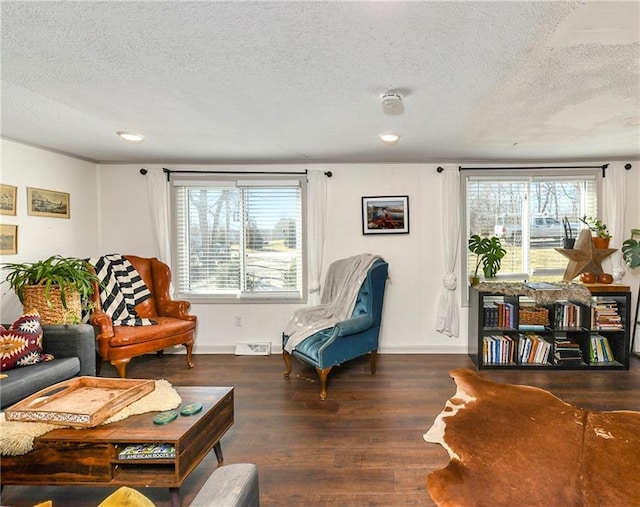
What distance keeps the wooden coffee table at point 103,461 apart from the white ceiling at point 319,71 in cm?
176

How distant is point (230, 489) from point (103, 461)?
0.97m

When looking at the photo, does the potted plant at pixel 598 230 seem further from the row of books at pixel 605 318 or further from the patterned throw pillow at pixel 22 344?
the patterned throw pillow at pixel 22 344

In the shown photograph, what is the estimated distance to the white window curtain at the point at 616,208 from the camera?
3.89 m

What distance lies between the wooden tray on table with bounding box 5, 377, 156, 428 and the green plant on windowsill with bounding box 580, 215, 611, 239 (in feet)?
14.5

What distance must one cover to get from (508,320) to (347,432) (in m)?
2.16

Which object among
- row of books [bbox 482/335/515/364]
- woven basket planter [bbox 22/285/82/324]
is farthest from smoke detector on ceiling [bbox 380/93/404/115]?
woven basket planter [bbox 22/285/82/324]

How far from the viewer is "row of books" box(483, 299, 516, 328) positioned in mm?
3594

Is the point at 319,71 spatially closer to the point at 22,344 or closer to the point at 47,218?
the point at 22,344

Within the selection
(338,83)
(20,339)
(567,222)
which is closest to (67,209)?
(20,339)

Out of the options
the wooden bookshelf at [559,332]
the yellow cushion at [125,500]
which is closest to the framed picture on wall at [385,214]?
the wooden bookshelf at [559,332]

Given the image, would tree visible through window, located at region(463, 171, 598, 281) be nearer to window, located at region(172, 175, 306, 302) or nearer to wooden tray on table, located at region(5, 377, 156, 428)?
window, located at region(172, 175, 306, 302)

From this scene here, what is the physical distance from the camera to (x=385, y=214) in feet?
13.4

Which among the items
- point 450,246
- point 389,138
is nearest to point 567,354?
point 450,246

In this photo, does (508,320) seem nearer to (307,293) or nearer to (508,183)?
(508,183)
